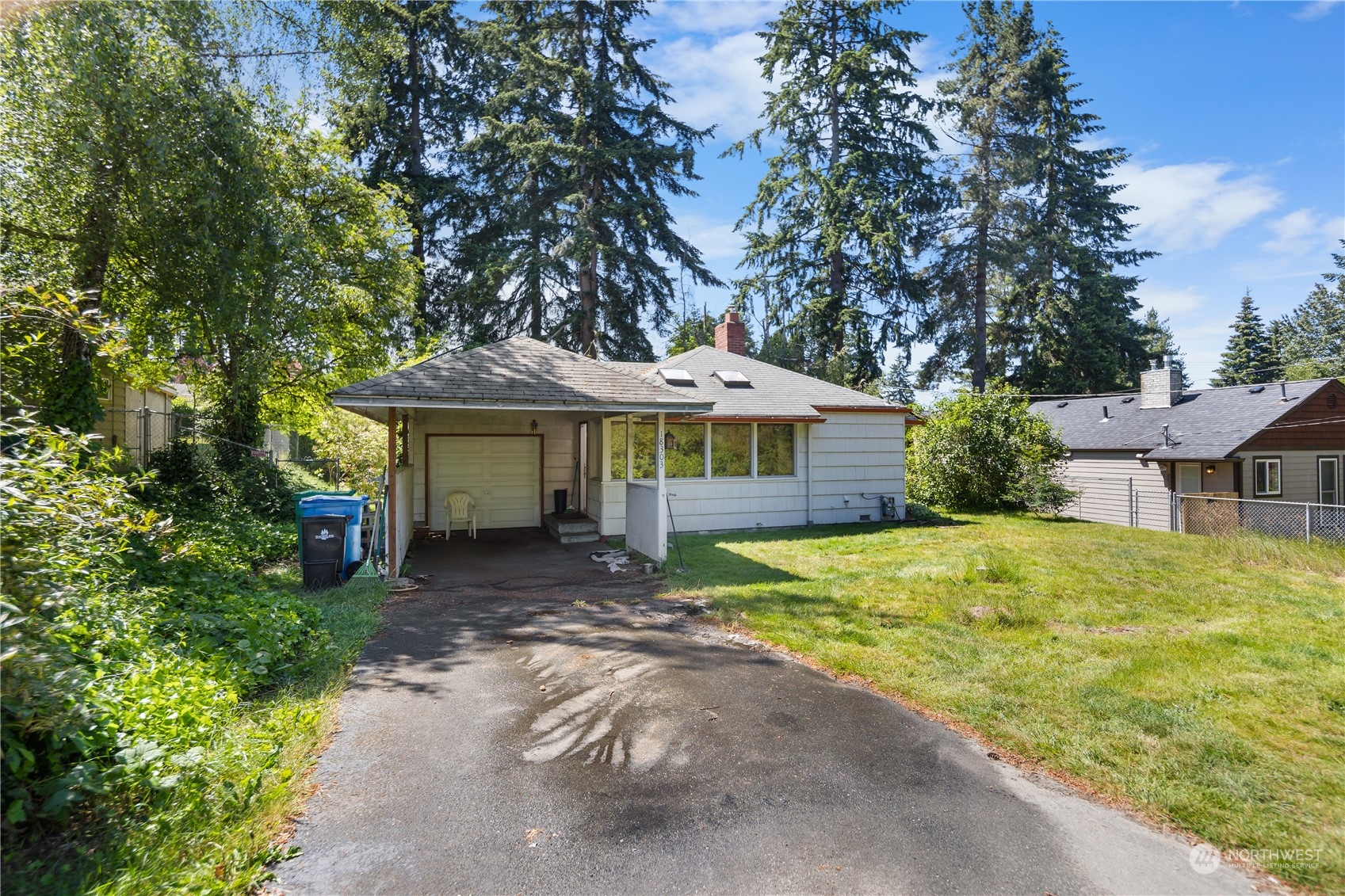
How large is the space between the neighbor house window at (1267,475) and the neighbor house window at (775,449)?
13610mm

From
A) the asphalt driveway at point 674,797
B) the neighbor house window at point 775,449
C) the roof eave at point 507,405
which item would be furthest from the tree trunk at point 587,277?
the asphalt driveway at point 674,797

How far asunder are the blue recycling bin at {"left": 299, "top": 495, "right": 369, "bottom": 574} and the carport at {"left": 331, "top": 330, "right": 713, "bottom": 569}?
489mm

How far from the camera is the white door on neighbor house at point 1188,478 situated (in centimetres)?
1653

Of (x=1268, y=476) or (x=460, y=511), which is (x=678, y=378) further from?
(x=1268, y=476)

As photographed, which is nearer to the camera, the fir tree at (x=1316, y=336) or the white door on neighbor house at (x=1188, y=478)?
the white door on neighbor house at (x=1188, y=478)

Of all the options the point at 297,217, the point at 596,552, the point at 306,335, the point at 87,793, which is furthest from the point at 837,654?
the point at 297,217

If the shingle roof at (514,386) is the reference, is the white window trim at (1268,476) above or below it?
below

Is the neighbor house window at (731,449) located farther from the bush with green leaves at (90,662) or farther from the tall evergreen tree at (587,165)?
the tall evergreen tree at (587,165)

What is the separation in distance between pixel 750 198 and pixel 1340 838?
27.4 metres

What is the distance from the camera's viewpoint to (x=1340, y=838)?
2.86 metres

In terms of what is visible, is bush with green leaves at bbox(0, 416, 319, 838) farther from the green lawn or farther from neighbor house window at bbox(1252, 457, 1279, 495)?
neighbor house window at bbox(1252, 457, 1279, 495)

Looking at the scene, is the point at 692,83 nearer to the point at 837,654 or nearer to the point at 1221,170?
the point at 1221,170

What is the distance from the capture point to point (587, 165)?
67.9 ft

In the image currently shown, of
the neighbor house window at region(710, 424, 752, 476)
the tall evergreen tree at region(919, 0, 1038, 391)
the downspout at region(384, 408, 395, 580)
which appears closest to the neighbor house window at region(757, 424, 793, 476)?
the neighbor house window at region(710, 424, 752, 476)
